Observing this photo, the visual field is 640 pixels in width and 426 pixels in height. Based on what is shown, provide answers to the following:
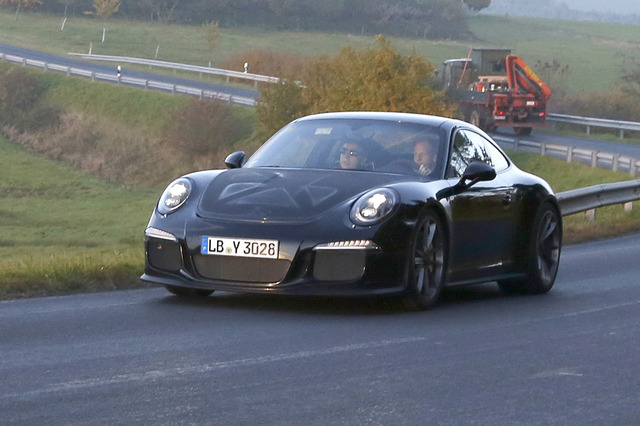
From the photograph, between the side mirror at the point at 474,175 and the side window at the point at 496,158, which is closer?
the side mirror at the point at 474,175

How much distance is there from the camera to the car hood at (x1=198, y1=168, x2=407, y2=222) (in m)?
8.23

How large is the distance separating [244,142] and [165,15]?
72.8 metres

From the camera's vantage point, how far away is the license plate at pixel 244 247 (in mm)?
8078

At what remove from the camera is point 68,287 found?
9.32 meters

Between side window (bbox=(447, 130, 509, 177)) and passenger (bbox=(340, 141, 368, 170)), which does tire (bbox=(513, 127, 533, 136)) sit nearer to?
side window (bbox=(447, 130, 509, 177))

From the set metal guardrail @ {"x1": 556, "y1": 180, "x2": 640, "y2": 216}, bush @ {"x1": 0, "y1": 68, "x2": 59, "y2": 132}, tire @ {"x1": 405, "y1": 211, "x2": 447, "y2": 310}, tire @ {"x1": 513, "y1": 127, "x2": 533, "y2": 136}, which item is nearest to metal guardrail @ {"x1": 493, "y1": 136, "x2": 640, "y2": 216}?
metal guardrail @ {"x1": 556, "y1": 180, "x2": 640, "y2": 216}

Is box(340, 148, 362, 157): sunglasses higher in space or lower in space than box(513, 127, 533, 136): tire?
higher

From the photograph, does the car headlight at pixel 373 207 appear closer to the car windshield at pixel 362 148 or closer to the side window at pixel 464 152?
the car windshield at pixel 362 148

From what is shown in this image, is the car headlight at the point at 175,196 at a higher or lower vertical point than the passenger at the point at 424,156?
lower

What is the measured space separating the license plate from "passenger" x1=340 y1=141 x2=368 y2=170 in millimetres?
1264

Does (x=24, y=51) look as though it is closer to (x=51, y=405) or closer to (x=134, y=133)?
(x=134, y=133)

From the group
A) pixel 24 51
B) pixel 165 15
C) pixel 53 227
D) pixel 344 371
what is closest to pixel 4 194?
pixel 53 227

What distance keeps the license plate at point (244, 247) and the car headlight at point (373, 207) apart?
0.55 m

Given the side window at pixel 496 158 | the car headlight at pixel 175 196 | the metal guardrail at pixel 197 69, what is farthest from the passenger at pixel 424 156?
the metal guardrail at pixel 197 69
